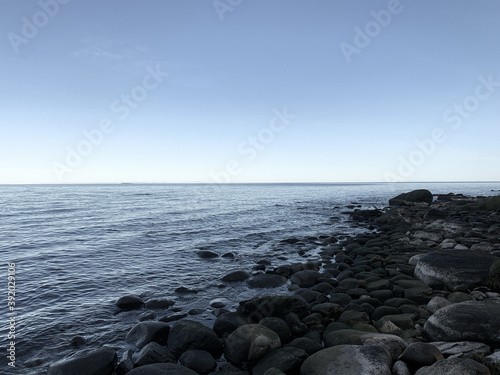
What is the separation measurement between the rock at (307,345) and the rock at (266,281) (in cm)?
499

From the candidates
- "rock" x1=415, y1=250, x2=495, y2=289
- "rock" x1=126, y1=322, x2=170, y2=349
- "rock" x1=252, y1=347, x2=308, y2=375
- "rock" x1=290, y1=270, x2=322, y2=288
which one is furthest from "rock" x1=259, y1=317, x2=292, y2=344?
"rock" x1=415, y1=250, x2=495, y2=289

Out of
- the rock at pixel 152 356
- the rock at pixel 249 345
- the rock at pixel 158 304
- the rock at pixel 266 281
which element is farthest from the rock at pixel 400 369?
the rock at pixel 158 304

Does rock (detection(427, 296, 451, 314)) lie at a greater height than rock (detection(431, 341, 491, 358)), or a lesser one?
lesser

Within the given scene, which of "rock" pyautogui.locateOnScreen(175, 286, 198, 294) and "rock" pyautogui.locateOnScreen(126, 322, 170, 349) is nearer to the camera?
"rock" pyautogui.locateOnScreen(126, 322, 170, 349)

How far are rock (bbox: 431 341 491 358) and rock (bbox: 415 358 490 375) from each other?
85cm

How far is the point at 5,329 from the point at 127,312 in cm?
314

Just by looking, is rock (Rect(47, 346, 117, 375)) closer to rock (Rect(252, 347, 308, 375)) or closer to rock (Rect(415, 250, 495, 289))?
rock (Rect(252, 347, 308, 375))

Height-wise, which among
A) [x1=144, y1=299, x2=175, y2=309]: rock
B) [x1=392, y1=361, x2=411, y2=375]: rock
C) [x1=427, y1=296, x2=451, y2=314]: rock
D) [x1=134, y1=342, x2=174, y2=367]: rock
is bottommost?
[x1=144, y1=299, x2=175, y2=309]: rock

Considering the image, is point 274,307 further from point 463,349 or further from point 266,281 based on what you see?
point 463,349

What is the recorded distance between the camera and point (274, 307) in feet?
27.7

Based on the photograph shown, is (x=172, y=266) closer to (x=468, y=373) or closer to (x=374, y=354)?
(x=374, y=354)

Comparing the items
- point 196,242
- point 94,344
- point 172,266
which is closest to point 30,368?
point 94,344

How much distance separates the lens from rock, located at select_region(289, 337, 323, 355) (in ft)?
21.1

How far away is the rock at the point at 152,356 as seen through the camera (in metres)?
6.21
